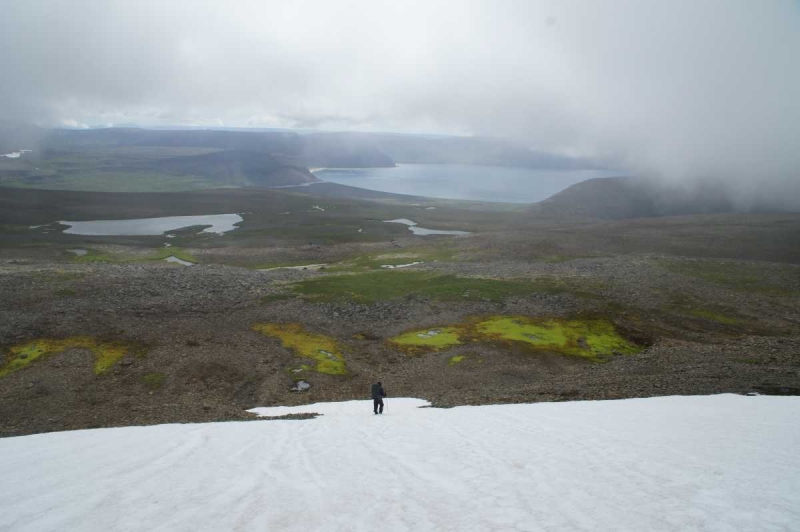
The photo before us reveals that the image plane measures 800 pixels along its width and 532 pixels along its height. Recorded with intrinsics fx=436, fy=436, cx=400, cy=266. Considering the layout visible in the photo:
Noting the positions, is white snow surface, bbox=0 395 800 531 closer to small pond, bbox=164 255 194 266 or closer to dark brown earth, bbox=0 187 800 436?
dark brown earth, bbox=0 187 800 436

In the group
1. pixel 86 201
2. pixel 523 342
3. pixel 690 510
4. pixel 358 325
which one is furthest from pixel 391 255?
Answer: pixel 86 201

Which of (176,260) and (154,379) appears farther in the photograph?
(176,260)

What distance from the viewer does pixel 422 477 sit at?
11.1m

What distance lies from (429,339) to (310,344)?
12146 millimetres

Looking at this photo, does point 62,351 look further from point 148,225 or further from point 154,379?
point 148,225

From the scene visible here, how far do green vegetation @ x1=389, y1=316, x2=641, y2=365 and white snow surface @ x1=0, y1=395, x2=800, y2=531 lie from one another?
23553 millimetres

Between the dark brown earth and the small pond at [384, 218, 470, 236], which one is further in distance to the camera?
the small pond at [384, 218, 470, 236]

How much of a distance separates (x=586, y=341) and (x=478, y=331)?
36.2 ft

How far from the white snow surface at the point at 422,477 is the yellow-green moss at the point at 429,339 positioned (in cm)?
2409

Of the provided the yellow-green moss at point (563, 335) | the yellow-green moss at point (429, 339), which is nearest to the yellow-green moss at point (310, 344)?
the yellow-green moss at point (429, 339)

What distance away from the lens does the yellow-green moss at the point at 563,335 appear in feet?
141

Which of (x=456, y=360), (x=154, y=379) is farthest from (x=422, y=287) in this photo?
(x=154, y=379)

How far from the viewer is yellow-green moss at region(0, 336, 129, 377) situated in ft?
109

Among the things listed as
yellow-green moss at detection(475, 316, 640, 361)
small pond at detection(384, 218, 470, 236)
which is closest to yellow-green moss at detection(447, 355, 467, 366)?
yellow-green moss at detection(475, 316, 640, 361)
